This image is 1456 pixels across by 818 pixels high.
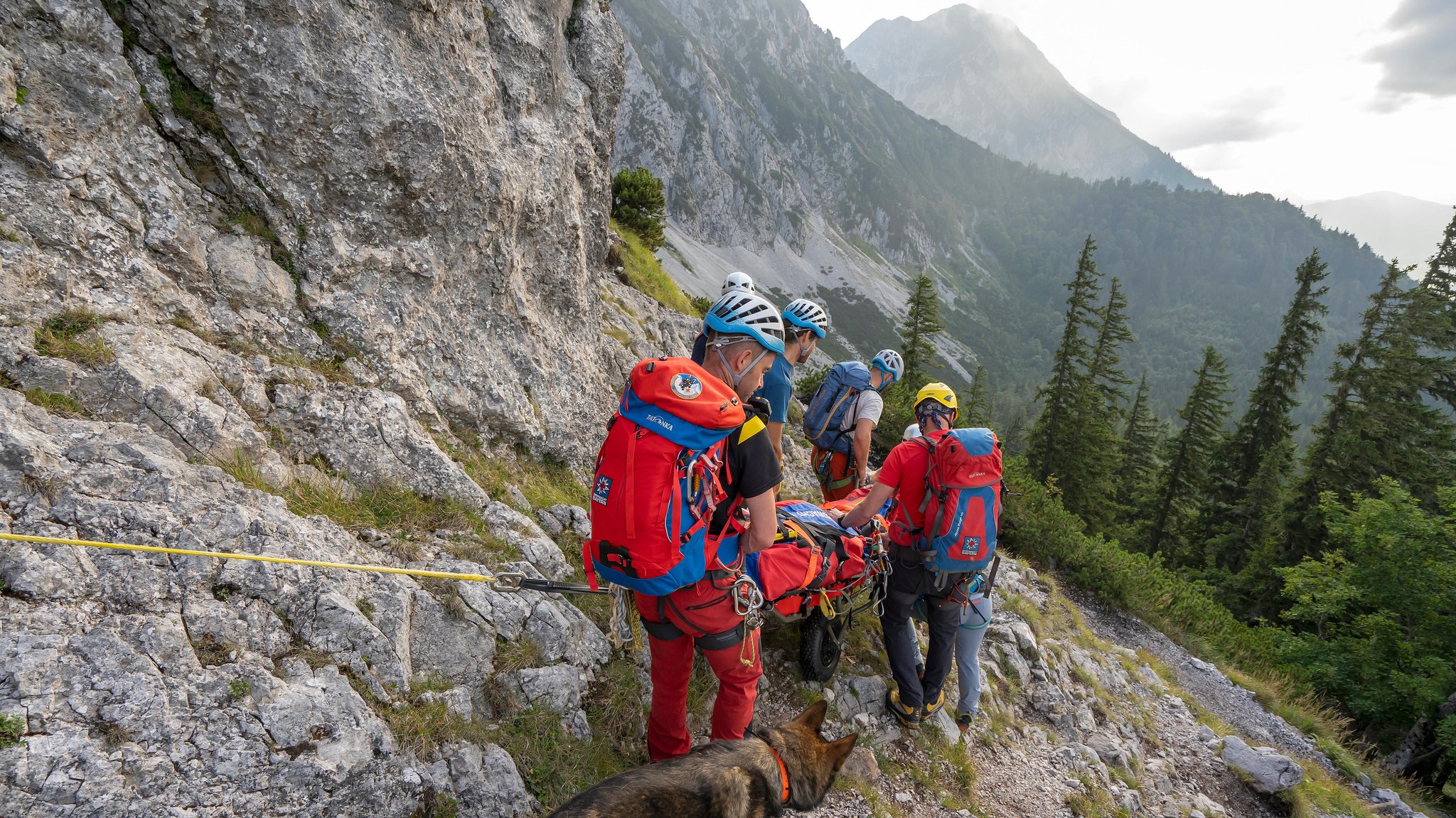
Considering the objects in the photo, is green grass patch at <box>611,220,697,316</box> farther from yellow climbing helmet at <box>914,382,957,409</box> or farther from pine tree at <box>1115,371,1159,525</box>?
pine tree at <box>1115,371,1159,525</box>

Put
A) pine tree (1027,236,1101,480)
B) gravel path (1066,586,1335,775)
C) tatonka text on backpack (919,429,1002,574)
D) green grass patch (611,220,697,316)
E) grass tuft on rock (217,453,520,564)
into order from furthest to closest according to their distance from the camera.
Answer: pine tree (1027,236,1101,480), green grass patch (611,220,697,316), gravel path (1066,586,1335,775), tatonka text on backpack (919,429,1002,574), grass tuft on rock (217,453,520,564)

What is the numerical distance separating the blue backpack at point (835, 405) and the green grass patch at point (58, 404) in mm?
5495

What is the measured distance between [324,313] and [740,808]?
499 centimetres

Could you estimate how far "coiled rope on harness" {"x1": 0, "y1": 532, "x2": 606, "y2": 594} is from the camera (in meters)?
2.79

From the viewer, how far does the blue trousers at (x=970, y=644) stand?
582 centimetres

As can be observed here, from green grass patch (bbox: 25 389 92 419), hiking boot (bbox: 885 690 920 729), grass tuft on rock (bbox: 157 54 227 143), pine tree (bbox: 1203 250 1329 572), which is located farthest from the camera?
pine tree (bbox: 1203 250 1329 572)

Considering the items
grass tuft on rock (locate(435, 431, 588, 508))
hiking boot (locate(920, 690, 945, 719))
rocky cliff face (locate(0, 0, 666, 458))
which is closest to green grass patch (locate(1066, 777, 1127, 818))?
hiking boot (locate(920, 690, 945, 719))

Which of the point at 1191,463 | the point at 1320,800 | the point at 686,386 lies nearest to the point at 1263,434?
the point at 1191,463

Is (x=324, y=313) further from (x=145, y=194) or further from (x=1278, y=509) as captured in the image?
(x=1278, y=509)

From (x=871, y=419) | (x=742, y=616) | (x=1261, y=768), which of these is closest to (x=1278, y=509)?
(x=1261, y=768)

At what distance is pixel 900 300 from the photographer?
161 m

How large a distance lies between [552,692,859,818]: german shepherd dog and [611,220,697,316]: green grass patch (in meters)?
12.5

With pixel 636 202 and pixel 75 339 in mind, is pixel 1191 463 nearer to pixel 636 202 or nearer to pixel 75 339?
pixel 636 202

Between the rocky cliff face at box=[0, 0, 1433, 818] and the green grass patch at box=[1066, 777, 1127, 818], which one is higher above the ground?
the rocky cliff face at box=[0, 0, 1433, 818]
